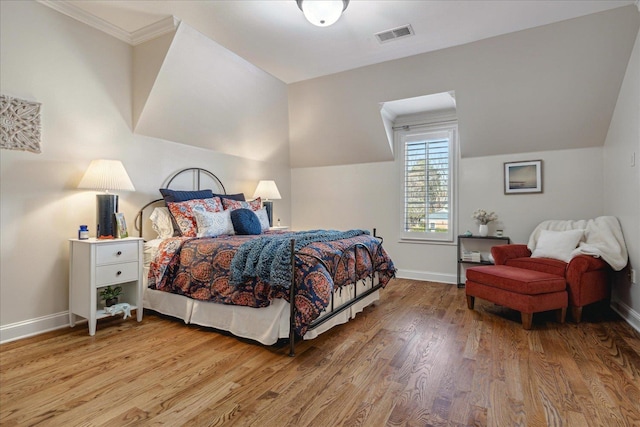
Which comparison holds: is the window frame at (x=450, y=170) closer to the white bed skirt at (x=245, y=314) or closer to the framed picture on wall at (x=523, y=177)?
the framed picture on wall at (x=523, y=177)

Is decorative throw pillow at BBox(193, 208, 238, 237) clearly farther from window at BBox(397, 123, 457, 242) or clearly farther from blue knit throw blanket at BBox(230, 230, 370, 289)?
window at BBox(397, 123, 457, 242)

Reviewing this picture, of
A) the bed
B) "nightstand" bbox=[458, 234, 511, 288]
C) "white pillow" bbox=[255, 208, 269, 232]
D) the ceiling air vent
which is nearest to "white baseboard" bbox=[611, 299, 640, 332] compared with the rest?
"nightstand" bbox=[458, 234, 511, 288]

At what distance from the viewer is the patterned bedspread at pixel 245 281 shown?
92.4 inches

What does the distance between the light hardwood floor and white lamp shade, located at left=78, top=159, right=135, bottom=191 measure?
121 cm

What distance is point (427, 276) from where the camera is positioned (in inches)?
192

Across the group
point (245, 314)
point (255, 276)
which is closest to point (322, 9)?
point (255, 276)

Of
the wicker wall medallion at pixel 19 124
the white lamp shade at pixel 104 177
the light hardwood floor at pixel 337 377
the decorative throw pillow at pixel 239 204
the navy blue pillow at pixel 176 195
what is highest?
the wicker wall medallion at pixel 19 124

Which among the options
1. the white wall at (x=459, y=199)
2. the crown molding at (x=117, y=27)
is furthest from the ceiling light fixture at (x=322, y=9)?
the white wall at (x=459, y=199)

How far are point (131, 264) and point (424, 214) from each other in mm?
3757

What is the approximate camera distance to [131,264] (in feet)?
9.71

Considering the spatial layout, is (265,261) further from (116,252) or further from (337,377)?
(116,252)

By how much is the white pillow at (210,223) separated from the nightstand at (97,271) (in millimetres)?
534

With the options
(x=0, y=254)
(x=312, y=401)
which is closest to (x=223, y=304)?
(x=312, y=401)

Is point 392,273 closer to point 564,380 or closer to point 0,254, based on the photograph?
point 564,380
